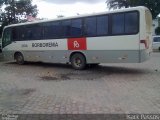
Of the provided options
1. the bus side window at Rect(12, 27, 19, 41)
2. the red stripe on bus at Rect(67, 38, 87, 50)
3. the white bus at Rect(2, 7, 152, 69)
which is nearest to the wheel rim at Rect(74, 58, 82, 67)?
the white bus at Rect(2, 7, 152, 69)

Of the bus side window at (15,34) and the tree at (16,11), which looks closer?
the bus side window at (15,34)

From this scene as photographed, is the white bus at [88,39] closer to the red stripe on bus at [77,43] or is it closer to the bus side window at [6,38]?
the red stripe on bus at [77,43]

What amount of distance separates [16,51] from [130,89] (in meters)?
11.2

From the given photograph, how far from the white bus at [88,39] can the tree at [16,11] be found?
17421 mm

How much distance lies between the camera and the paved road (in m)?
7.58

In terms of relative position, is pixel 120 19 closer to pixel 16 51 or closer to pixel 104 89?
pixel 104 89

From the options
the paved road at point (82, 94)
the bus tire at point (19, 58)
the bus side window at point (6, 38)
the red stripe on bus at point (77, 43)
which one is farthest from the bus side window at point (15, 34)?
the paved road at point (82, 94)

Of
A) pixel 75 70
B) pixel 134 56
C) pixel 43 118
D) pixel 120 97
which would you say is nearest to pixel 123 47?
pixel 134 56

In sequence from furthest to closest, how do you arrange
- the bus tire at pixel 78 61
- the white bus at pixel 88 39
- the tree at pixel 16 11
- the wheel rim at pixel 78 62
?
1. the tree at pixel 16 11
2. the wheel rim at pixel 78 62
3. the bus tire at pixel 78 61
4. the white bus at pixel 88 39

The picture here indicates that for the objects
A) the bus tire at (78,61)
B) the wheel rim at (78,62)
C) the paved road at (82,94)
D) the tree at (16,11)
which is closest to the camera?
the paved road at (82,94)

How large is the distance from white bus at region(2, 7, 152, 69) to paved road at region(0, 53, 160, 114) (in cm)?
142

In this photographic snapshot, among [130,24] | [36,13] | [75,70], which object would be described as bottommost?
[75,70]

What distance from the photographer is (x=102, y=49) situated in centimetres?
1455

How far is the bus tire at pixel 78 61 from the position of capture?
15.5 meters
